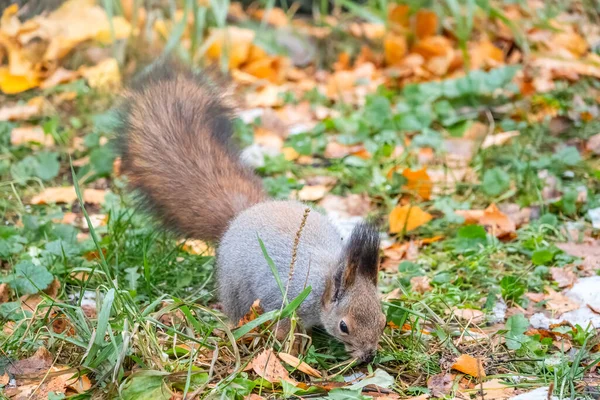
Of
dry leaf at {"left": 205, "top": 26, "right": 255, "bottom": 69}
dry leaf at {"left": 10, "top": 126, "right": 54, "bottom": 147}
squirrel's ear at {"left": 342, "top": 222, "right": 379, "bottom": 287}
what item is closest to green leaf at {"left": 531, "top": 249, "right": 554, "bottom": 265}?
squirrel's ear at {"left": 342, "top": 222, "right": 379, "bottom": 287}

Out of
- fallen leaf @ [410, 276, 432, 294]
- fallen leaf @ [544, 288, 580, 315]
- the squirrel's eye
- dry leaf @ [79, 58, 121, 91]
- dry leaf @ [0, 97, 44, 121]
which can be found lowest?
dry leaf @ [0, 97, 44, 121]

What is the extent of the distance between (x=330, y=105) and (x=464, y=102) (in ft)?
2.52

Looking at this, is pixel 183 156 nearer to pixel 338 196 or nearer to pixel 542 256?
pixel 338 196

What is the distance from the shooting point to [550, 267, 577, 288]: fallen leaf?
2730 millimetres

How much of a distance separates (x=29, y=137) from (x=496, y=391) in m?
2.74

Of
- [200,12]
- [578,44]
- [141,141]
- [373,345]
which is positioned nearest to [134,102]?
[141,141]

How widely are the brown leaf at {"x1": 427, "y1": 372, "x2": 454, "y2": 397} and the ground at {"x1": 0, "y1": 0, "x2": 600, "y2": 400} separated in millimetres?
12

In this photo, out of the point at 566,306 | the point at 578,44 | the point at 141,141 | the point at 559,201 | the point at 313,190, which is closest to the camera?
the point at 566,306

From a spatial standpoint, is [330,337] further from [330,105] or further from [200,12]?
[200,12]

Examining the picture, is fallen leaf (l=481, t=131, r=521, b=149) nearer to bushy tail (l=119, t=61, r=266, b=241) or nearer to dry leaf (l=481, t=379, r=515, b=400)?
bushy tail (l=119, t=61, r=266, b=241)

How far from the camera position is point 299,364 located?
84.6 inches

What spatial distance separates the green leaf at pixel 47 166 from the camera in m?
3.61

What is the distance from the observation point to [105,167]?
12.1 ft

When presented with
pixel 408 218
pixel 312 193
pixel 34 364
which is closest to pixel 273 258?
pixel 34 364
